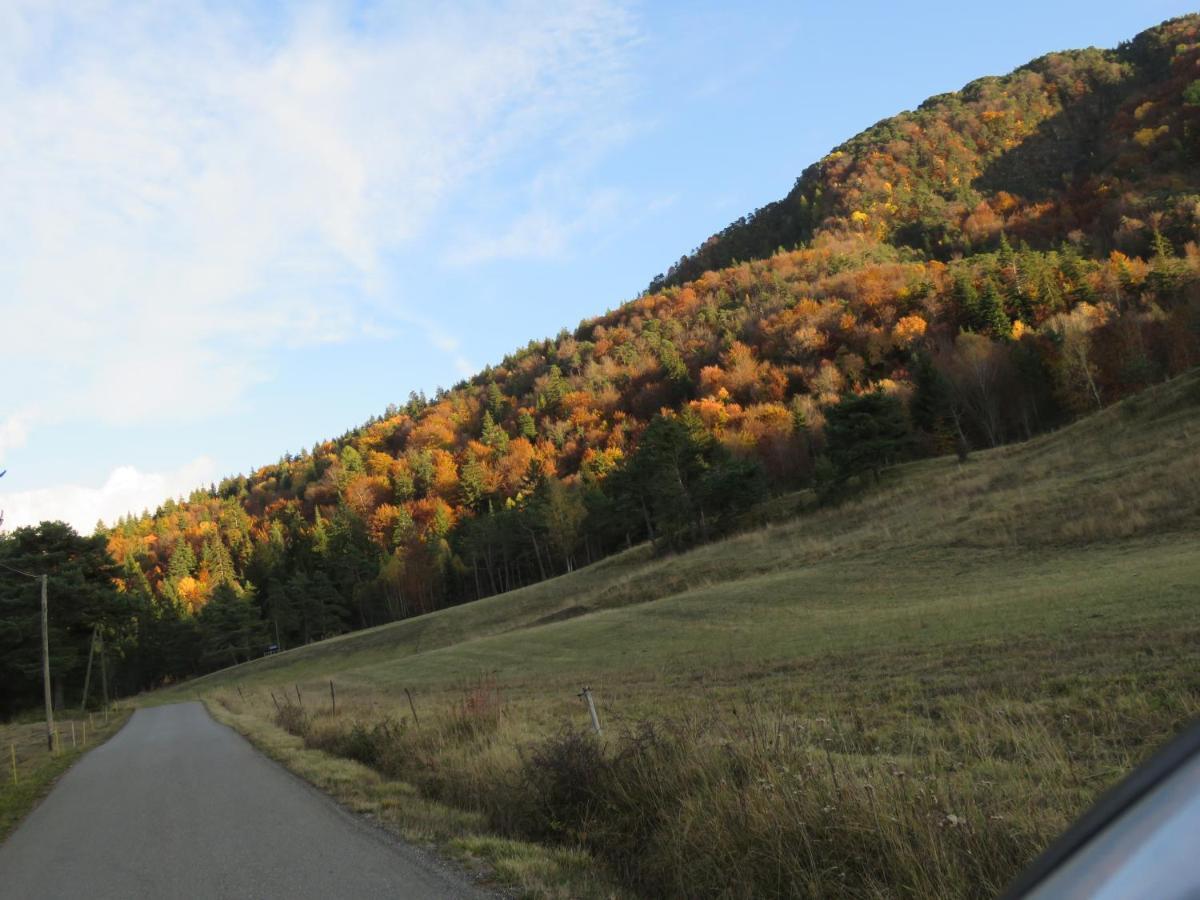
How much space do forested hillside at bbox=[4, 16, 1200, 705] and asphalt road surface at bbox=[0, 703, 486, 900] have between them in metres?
52.0

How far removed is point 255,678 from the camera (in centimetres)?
6625

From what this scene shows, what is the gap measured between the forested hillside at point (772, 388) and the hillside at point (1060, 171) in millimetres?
661

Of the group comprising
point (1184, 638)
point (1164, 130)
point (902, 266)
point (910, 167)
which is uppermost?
point (910, 167)

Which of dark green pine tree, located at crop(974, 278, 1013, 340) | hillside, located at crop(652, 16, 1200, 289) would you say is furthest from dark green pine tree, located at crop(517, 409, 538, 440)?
hillside, located at crop(652, 16, 1200, 289)

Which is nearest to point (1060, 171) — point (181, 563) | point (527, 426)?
point (527, 426)

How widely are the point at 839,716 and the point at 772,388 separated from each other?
340ft

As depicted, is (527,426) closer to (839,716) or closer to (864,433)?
(864,433)

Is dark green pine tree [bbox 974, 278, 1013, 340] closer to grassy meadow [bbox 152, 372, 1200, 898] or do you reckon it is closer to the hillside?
the hillside

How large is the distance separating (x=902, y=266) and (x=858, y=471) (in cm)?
8624

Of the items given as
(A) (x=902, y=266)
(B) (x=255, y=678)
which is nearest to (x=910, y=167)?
(A) (x=902, y=266)

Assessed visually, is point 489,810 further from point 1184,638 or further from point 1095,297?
point 1095,297

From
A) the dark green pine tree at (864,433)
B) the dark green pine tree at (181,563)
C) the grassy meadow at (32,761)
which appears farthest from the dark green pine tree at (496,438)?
the grassy meadow at (32,761)

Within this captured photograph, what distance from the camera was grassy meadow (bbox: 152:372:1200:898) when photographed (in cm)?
514

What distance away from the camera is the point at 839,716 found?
450 inches
